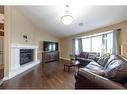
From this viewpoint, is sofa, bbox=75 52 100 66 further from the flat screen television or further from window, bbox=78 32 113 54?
the flat screen television

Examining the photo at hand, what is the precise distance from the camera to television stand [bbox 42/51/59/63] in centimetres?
929

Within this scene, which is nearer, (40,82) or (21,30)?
(40,82)

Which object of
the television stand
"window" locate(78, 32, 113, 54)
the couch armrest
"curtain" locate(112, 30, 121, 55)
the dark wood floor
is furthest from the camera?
the television stand

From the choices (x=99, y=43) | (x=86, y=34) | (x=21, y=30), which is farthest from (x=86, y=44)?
(x=21, y=30)

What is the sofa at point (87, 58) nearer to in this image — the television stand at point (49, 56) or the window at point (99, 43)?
the window at point (99, 43)

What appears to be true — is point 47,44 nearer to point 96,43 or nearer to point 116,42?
point 96,43

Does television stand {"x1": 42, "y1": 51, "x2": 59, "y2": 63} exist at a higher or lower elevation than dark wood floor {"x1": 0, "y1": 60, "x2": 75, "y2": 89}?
higher

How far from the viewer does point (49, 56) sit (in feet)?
31.9

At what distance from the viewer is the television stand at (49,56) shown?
366 inches

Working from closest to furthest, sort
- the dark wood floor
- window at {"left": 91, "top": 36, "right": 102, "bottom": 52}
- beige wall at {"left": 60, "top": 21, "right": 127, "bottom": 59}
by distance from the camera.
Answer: the dark wood floor → beige wall at {"left": 60, "top": 21, "right": 127, "bottom": 59} → window at {"left": 91, "top": 36, "right": 102, "bottom": 52}

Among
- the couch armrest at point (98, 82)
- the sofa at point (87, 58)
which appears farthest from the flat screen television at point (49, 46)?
the couch armrest at point (98, 82)

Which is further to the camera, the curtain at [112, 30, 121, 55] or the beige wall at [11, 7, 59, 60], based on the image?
the curtain at [112, 30, 121, 55]

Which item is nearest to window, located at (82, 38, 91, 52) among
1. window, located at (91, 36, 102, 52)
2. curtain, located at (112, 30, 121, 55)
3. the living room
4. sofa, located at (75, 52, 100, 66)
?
the living room
